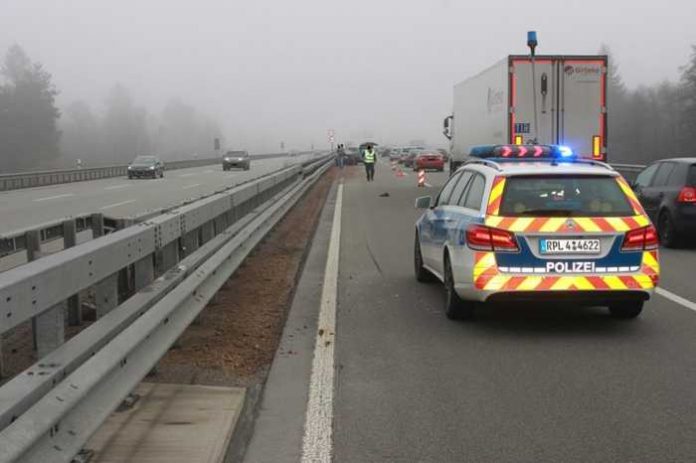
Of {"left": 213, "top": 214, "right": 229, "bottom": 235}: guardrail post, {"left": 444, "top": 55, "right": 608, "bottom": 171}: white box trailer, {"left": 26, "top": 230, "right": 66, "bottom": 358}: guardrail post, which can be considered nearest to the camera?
{"left": 26, "top": 230, "right": 66, "bottom": 358}: guardrail post

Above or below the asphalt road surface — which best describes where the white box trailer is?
above

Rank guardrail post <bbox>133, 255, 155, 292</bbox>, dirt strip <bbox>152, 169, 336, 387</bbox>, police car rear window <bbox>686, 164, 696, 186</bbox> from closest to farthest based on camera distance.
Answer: dirt strip <bbox>152, 169, 336, 387</bbox>, guardrail post <bbox>133, 255, 155, 292</bbox>, police car rear window <bbox>686, 164, 696, 186</bbox>

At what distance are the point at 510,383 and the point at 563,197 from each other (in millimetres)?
2333

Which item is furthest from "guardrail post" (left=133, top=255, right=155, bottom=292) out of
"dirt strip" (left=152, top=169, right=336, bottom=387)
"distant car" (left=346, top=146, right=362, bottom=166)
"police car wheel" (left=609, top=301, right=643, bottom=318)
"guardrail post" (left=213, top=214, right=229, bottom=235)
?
"distant car" (left=346, top=146, right=362, bottom=166)

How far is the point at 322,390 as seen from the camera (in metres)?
5.47

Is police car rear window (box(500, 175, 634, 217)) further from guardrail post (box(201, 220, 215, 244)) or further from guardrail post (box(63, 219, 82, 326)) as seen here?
guardrail post (box(63, 219, 82, 326))

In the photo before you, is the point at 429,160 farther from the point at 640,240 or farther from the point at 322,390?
the point at 322,390

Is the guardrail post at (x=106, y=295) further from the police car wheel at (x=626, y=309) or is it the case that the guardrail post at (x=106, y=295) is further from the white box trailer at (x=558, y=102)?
the white box trailer at (x=558, y=102)

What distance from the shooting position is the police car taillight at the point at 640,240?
23.2 feet

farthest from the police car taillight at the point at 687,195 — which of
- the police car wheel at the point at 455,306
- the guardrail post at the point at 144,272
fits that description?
the guardrail post at the point at 144,272

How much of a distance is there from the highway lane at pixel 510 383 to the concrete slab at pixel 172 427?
0.65 m

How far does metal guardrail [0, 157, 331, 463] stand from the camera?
3.01 m

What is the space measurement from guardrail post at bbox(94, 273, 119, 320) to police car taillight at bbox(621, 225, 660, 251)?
4.39 meters

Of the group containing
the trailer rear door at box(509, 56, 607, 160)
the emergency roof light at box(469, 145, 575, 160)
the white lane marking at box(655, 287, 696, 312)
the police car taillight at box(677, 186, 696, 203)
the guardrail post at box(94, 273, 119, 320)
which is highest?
the trailer rear door at box(509, 56, 607, 160)
